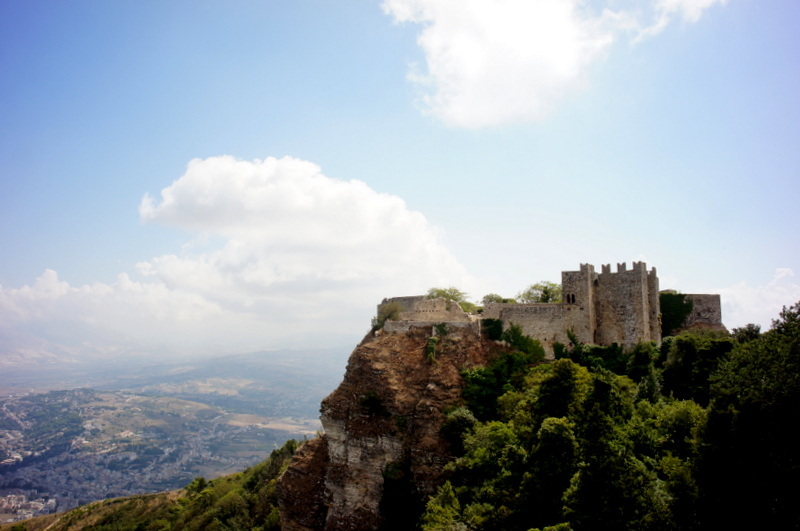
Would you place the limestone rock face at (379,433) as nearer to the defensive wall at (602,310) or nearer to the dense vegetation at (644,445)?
the dense vegetation at (644,445)

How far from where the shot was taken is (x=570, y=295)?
36938 mm

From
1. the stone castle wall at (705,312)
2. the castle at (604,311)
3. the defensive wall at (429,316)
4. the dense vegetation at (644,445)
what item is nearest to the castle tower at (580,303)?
the castle at (604,311)

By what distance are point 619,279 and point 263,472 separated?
175ft

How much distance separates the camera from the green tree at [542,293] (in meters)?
51.5

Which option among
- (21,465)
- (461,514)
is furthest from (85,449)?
(461,514)

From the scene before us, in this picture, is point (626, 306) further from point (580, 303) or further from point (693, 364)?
point (693, 364)

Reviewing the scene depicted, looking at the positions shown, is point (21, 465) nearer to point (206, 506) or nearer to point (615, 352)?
point (206, 506)

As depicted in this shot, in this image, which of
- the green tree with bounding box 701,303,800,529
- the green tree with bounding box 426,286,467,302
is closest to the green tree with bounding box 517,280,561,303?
the green tree with bounding box 426,286,467,302

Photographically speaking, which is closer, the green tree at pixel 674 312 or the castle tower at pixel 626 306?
the castle tower at pixel 626 306

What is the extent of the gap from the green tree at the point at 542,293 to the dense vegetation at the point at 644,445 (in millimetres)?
17128

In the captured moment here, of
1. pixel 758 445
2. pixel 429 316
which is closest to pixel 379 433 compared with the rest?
pixel 429 316

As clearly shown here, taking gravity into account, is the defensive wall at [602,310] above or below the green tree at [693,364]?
above

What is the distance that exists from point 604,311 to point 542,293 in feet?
51.9

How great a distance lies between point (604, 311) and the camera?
36812 mm
